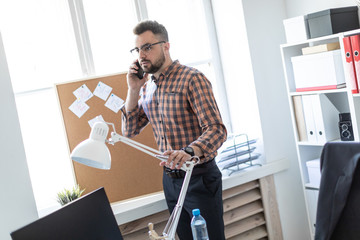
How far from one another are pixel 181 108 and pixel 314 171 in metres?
1.32

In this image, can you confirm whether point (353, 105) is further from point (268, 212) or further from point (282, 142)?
point (268, 212)

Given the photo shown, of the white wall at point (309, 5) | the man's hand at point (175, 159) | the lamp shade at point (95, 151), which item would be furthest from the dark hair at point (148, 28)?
the white wall at point (309, 5)

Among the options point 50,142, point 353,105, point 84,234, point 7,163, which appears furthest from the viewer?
point 50,142

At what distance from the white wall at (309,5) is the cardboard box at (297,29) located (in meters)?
0.33

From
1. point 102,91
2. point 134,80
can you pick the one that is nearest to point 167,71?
point 134,80

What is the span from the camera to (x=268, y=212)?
3.52 m

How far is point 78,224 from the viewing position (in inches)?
61.5

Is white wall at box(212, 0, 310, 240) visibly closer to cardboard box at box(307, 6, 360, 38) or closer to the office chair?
cardboard box at box(307, 6, 360, 38)

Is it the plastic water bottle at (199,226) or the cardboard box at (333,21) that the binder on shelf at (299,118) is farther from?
the plastic water bottle at (199,226)

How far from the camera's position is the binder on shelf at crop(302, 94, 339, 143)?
3.10 meters

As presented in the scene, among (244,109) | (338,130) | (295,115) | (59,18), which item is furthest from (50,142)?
(338,130)

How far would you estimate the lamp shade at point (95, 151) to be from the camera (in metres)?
1.53

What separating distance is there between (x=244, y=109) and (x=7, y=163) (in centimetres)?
186

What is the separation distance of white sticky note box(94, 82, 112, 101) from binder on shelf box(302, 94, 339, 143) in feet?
4.44
